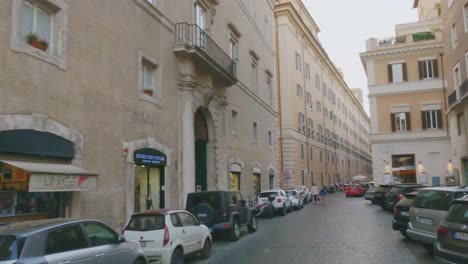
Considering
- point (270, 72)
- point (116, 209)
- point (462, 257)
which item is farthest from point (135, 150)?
point (270, 72)

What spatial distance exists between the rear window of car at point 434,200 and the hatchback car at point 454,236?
8.12ft

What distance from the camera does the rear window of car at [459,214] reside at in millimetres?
7658

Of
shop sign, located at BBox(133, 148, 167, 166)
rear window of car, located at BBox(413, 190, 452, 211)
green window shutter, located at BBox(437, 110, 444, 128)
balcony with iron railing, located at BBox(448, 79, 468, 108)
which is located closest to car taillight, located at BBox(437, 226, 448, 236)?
rear window of car, located at BBox(413, 190, 452, 211)

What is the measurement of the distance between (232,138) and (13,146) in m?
15.9

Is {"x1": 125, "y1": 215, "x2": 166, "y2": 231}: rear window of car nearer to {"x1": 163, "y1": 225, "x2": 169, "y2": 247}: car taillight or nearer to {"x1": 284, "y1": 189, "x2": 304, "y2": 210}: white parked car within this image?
{"x1": 163, "y1": 225, "x2": 169, "y2": 247}: car taillight

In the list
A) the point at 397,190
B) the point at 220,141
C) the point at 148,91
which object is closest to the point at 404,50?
the point at 397,190

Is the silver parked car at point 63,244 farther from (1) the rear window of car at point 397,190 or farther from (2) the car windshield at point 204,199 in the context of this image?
(1) the rear window of car at point 397,190

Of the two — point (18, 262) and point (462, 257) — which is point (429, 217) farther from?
point (18, 262)

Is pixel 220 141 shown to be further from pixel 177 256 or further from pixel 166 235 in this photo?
pixel 166 235

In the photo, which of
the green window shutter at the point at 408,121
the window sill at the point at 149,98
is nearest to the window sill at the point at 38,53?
the window sill at the point at 149,98

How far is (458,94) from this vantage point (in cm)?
2722

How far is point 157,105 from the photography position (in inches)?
645

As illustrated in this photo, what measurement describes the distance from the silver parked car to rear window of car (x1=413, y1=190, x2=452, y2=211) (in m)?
7.37

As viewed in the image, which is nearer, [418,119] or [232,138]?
[232,138]
